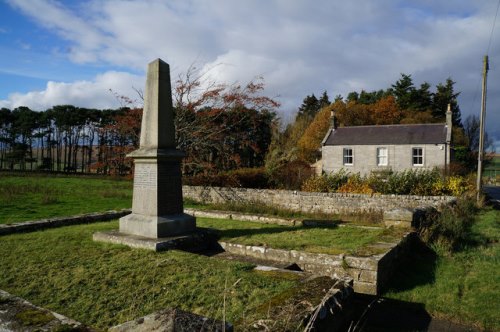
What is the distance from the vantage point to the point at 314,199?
17031mm

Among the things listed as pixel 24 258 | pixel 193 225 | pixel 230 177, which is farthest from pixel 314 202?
pixel 24 258

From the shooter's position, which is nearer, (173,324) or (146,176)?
(173,324)

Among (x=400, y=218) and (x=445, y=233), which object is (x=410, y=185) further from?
(x=400, y=218)

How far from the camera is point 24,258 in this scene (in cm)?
639

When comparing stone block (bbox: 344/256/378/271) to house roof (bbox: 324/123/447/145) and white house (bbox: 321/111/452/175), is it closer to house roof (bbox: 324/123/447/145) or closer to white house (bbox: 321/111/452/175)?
white house (bbox: 321/111/452/175)

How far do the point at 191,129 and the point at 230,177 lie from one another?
10.9ft

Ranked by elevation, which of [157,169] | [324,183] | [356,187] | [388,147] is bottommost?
[356,187]

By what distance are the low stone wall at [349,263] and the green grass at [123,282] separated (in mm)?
1375

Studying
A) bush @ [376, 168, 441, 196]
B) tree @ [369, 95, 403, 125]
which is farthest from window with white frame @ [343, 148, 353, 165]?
tree @ [369, 95, 403, 125]

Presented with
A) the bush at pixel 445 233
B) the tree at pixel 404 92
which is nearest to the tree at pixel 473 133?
the tree at pixel 404 92

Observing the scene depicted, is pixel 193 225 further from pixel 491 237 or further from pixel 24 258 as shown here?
pixel 491 237

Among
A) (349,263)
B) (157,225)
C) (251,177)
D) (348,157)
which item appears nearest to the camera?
(349,263)

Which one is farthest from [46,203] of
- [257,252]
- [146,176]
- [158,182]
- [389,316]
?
[389,316]

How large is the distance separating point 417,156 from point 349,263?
26.4 metres
